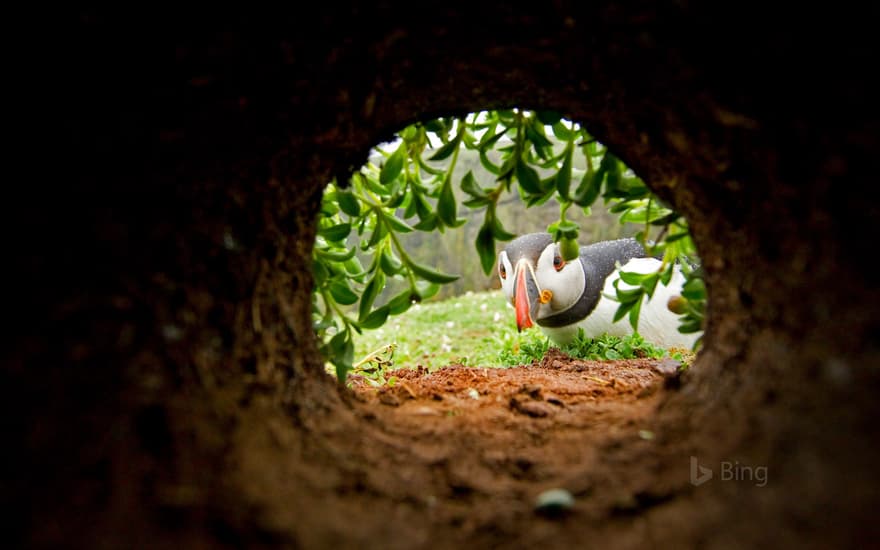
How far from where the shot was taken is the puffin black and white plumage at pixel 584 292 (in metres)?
2.34

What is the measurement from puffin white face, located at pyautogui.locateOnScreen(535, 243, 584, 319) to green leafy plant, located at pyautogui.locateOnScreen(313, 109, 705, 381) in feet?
4.34

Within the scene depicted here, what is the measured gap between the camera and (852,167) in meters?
0.41

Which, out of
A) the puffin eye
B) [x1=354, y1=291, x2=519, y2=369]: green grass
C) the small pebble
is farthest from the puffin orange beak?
the small pebble

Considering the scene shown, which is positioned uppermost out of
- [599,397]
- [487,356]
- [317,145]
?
[317,145]

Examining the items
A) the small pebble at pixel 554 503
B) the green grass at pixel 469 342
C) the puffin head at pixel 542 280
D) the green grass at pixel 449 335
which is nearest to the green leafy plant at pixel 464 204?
the small pebble at pixel 554 503

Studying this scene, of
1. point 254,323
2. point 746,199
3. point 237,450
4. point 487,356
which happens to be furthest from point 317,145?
point 487,356

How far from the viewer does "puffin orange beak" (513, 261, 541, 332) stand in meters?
2.27

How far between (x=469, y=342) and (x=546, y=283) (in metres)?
1.29

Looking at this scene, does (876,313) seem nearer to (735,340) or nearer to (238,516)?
(735,340)

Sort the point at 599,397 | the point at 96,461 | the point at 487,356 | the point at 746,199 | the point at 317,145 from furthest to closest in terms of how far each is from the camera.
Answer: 1. the point at 487,356
2. the point at 599,397
3. the point at 317,145
4. the point at 746,199
5. the point at 96,461

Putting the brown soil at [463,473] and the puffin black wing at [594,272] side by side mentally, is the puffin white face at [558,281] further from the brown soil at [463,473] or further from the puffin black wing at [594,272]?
the brown soil at [463,473]

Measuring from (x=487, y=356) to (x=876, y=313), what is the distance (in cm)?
243

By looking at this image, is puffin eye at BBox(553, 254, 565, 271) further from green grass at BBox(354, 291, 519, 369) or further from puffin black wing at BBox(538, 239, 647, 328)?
green grass at BBox(354, 291, 519, 369)

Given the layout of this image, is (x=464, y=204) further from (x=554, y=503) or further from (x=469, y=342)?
(x=469, y=342)
